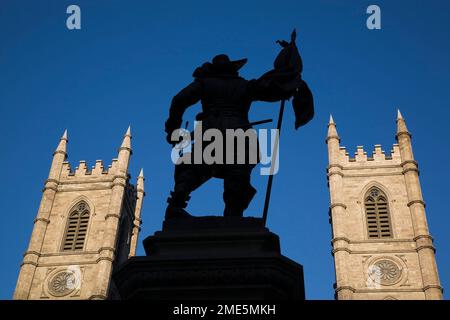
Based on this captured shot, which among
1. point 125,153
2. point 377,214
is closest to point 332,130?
point 377,214

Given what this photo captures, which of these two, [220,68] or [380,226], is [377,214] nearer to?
[380,226]

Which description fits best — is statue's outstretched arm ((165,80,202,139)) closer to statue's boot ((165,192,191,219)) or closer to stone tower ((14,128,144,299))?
statue's boot ((165,192,191,219))

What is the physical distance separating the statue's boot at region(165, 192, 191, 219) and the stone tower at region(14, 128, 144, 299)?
32.9m

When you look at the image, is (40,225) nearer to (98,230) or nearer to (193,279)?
(98,230)

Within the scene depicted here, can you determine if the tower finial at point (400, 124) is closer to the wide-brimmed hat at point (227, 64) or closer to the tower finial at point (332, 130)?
the tower finial at point (332, 130)

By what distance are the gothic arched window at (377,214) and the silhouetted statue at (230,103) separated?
34.2 meters

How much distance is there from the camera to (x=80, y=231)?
1613 inches

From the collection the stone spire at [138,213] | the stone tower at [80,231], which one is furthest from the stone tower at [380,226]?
the stone spire at [138,213]

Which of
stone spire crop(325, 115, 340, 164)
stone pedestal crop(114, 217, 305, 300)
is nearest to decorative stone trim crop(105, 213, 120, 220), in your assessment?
stone spire crop(325, 115, 340, 164)

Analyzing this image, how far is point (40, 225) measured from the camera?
40.5 metres

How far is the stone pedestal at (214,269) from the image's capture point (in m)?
3.99

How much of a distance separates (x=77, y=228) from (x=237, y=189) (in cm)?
3784

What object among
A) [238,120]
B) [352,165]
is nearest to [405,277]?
[352,165]
